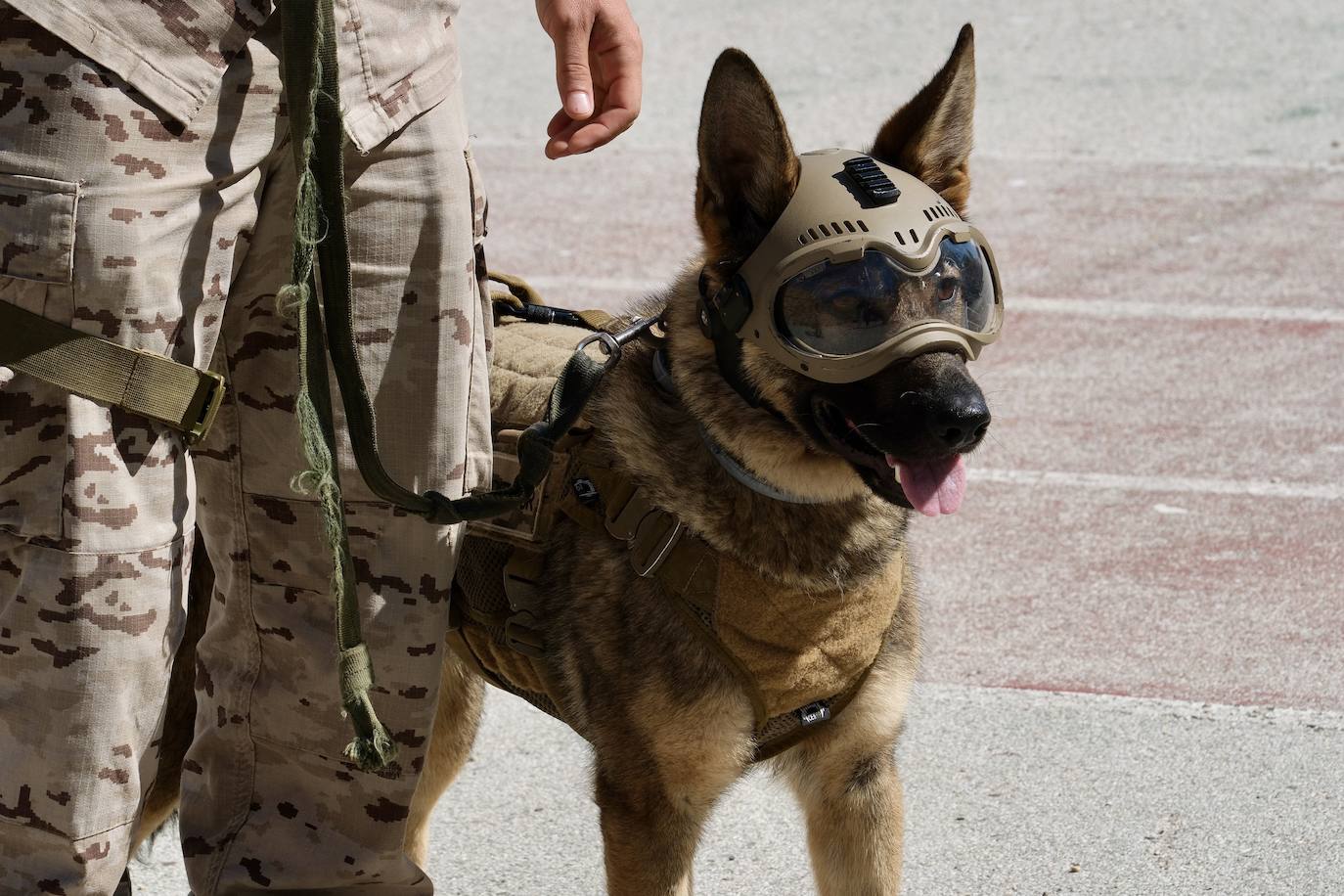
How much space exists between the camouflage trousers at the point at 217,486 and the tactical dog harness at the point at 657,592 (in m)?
0.26

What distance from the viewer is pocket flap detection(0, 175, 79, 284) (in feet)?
6.64

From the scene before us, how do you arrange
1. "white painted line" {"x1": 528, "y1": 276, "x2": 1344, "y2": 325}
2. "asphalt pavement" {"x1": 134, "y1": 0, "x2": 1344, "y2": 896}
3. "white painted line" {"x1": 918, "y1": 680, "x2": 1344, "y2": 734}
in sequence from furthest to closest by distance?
1. "white painted line" {"x1": 528, "y1": 276, "x2": 1344, "y2": 325}
2. "white painted line" {"x1": 918, "y1": 680, "x2": 1344, "y2": 734}
3. "asphalt pavement" {"x1": 134, "y1": 0, "x2": 1344, "y2": 896}

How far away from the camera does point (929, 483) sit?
2.64 meters

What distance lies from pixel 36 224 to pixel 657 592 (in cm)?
125

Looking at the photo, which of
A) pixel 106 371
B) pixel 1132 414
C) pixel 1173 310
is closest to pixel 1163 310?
pixel 1173 310

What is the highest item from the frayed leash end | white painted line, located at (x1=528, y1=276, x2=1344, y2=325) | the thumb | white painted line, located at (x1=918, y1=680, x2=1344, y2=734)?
the thumb

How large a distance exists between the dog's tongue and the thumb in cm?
78

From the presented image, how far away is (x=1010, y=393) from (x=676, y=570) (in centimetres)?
412

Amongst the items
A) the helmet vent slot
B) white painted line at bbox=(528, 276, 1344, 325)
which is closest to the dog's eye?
the helmet vent slot

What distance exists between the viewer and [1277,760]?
12.9 ft

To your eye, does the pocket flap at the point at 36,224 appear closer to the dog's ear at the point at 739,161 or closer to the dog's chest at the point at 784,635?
the dog's ear at the point at 739,161

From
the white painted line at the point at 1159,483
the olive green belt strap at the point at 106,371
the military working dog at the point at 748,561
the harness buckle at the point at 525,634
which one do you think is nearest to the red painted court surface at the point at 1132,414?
the white painted line at the point at 1159,483

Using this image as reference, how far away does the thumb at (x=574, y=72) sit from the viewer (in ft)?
8.18

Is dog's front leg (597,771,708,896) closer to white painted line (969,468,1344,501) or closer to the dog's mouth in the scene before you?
the dog's mouth
